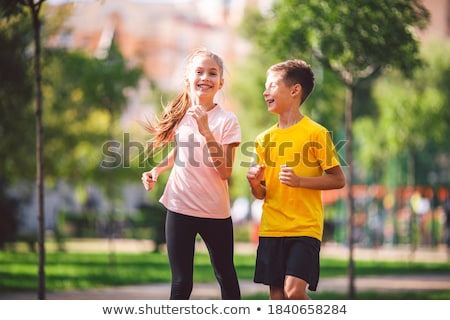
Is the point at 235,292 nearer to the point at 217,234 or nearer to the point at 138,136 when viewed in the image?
the point at 217,234

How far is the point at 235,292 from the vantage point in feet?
17.8

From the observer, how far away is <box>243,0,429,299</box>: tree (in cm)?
873

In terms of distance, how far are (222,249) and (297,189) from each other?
20.6 inches

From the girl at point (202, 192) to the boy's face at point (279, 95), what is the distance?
259 millimetres

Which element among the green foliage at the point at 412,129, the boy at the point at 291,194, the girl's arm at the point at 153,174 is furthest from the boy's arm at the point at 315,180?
the green foliage at the point at 412,129

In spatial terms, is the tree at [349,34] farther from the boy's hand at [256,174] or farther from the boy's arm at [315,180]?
the boy's hand at [256,174]

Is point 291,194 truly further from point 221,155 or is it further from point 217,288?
point 217,288

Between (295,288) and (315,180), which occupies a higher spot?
(315,180)

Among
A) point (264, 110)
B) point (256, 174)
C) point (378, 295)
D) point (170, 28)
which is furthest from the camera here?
point (170, 28)

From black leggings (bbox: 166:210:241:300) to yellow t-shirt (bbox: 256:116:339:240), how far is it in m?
0.23

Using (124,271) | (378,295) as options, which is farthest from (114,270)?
(378,295)

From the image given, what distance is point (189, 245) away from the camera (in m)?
5.29

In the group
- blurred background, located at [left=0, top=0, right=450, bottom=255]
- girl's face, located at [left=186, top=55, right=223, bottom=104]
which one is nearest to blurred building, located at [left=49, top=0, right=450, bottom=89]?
blurred background, located at [left=0, top=0, right=450, bottom=255]
